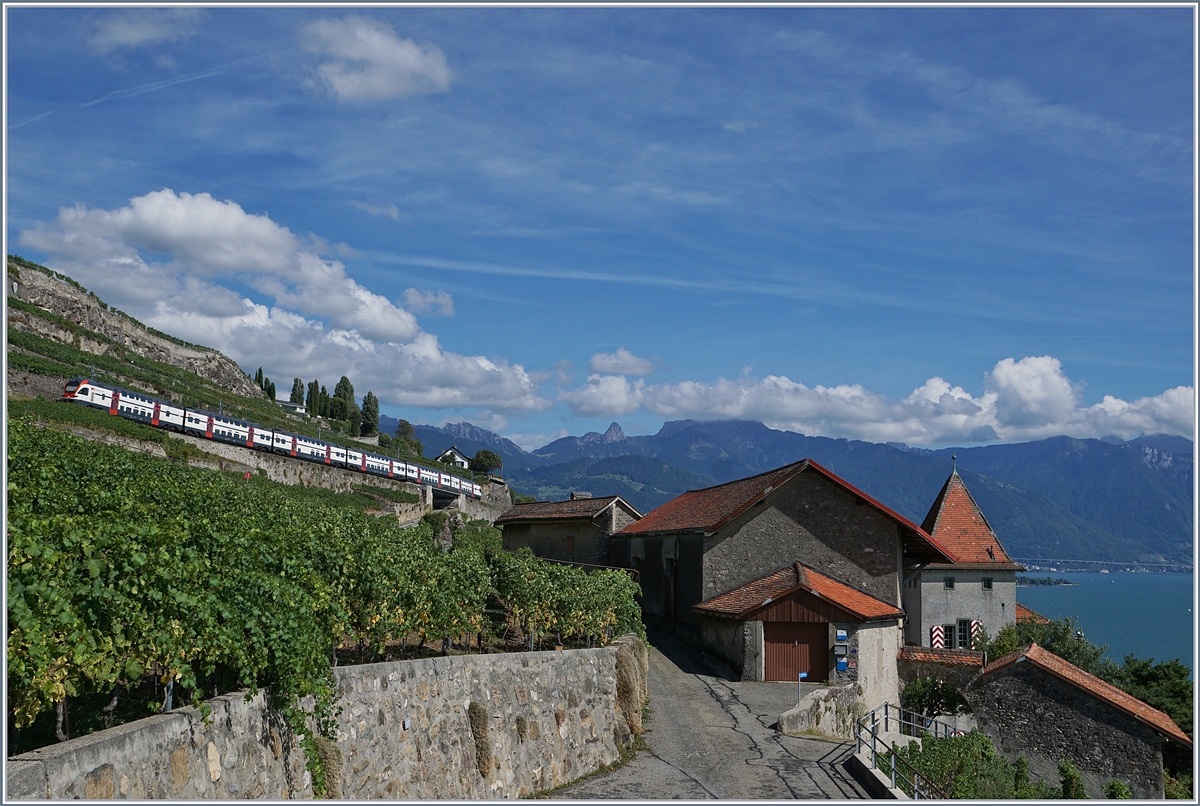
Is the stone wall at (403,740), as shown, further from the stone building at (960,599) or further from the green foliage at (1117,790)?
the stone building at (960,599)

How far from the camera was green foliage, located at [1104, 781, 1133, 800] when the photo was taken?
25984 mm

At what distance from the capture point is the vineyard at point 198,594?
Result: 8.33 metres

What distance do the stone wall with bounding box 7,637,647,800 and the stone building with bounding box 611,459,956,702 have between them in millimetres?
6676

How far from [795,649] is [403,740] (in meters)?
17.8

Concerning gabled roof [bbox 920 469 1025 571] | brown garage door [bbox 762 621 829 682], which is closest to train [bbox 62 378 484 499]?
brown garage door [bbox 762 621 829 682]

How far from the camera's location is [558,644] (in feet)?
72.0

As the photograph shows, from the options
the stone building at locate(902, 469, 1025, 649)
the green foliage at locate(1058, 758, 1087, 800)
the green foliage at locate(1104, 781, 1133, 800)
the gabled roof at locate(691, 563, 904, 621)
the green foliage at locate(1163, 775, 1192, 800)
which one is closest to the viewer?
the green foliage at locate(1104, 781, 1133, 800)

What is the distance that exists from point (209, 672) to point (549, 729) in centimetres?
933

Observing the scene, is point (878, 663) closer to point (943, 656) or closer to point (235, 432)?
point (943, 656)

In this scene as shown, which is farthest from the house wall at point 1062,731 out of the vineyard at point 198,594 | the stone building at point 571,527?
the stone building at point 571,527

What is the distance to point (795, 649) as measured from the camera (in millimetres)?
28266

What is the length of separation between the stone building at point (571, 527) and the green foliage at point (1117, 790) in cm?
2318

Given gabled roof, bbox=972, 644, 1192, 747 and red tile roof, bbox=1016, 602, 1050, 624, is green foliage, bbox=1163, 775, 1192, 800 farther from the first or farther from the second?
red tile roof, bbox=1016, 602, 1050, 624

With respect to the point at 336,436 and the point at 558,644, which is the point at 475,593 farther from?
the point at 336,436
